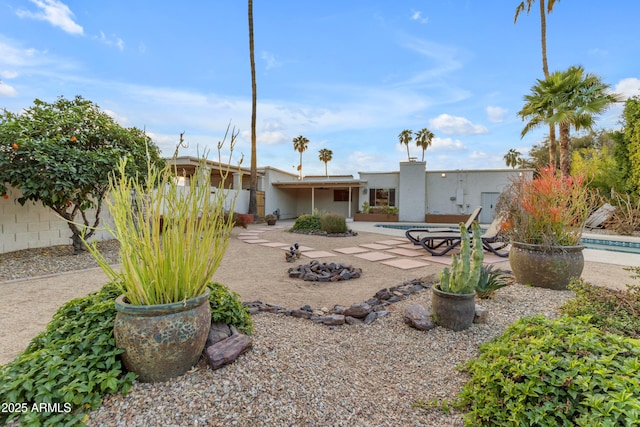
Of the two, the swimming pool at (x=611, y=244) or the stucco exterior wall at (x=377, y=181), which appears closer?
the swimming pool at (x=611, y=244)

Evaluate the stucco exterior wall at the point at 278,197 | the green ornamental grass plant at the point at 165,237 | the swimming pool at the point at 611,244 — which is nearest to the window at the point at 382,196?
the stucco exterior wall at the point at 278,197

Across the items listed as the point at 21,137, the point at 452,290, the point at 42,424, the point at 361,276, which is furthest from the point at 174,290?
the point at 21,137

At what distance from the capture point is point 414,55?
31.2 ft

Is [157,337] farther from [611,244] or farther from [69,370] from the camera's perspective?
[611,244]

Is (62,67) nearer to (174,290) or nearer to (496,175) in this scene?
(174,290)

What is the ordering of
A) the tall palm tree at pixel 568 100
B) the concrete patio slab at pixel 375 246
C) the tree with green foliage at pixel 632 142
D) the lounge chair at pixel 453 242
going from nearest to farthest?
the lounge chair at pixel 453 242, the concrete patio slab at pixel 375 246, the tall palm tree at pixel 568 100, the tree with green foliage at pixel 632 142

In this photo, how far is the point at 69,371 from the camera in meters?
1.54

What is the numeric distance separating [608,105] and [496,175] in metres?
6.65

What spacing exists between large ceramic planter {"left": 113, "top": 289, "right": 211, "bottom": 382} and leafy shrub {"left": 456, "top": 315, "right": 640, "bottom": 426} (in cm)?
164

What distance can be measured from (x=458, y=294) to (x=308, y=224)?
372 inches

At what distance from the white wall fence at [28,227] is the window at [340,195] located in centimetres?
1473

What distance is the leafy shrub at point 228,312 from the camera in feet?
7.22

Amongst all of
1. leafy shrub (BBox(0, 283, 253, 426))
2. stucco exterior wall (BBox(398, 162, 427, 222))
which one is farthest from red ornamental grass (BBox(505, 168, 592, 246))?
stucco exterior wall (BBox(398, 162, 427, 222))

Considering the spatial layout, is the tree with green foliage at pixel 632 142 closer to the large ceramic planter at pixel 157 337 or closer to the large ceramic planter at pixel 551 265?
the large ceramic planter at pixel 551 265
